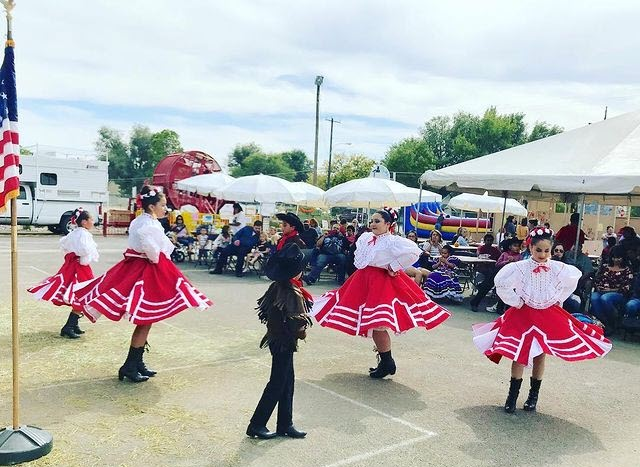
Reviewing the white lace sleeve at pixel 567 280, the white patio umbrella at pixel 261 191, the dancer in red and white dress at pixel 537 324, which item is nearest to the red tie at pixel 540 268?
the dancer in red and white dress at pixel 537 324

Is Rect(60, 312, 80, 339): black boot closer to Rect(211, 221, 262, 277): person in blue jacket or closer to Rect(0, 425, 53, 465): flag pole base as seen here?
Rect(0, 425, 53, 465): flag pole base

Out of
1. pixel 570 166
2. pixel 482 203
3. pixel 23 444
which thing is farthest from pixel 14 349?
pixel 482 203

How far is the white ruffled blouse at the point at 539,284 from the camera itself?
215 inches

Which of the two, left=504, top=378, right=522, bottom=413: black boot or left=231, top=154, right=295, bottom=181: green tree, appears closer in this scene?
left=504, top=378, right=522, bottom=413: black boot

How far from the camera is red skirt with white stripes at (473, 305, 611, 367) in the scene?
210 inches

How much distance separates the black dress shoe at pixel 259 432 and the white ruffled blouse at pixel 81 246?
3.97m

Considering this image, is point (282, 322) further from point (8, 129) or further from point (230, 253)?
point (230, 253)

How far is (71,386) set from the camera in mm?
5801

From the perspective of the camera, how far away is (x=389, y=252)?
6.30 metres

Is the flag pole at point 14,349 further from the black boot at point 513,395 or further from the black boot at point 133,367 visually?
the black boot at point 513,395

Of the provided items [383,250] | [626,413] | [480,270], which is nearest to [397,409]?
[383,250]

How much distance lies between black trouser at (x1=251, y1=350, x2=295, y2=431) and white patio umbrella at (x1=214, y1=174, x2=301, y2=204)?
475 inches

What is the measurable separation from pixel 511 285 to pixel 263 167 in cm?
7987

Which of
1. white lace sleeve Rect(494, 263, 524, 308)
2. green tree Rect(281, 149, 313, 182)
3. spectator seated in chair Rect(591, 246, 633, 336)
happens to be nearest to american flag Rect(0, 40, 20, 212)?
white lace sleeve Rect(494, 263, 524, 308)
